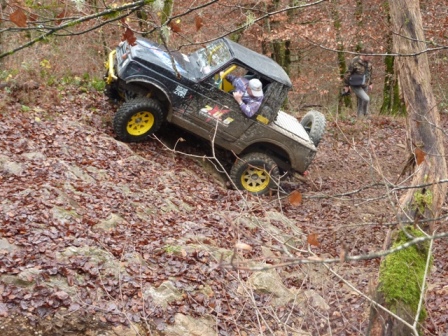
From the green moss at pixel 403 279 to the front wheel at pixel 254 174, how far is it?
442 cm

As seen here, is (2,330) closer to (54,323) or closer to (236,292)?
(54,323)

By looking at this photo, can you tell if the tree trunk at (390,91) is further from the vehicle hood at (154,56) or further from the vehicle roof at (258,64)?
the vehicle hood at (154,56)

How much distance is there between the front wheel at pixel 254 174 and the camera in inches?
353

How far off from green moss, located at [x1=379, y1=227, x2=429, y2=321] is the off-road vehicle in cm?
371

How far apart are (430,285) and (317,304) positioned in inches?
64.8

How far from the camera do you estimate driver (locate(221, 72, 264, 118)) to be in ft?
27.7

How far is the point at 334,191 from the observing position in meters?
10.2

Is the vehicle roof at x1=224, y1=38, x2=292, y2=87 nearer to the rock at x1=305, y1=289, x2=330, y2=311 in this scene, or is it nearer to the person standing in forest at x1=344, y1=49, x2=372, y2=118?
the rock at x1=305, y1=289, x2=330, y2=311

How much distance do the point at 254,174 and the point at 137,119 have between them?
2.14m

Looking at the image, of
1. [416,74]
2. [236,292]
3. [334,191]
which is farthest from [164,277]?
[334,191]

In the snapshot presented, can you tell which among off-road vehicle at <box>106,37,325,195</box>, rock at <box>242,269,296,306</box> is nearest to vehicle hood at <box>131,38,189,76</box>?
off-road vehicle at <box>106,37,325,195</box>

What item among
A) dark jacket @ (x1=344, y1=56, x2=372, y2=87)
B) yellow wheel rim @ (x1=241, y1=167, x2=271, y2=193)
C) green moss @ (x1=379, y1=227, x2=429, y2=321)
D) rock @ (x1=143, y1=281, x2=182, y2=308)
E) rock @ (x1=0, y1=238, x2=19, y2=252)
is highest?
dark jacket @ (x1=344, y1=56, x2=372, y2=87)

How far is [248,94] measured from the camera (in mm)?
8547

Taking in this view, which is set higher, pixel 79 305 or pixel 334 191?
pixel 79 305
